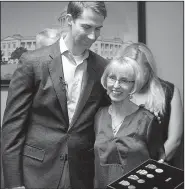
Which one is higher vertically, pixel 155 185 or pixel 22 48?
pixel 22 48

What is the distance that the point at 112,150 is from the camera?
2.83 feet

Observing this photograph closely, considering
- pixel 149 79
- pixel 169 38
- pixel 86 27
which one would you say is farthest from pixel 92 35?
pixel 169 38

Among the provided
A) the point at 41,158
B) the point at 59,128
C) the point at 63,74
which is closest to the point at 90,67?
the point at 63,74

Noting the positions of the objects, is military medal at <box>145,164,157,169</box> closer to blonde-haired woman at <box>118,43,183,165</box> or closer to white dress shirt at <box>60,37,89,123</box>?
blonde-haired woman at <box>118,43,183,165</box>

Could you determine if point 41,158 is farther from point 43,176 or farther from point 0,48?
point 0,48

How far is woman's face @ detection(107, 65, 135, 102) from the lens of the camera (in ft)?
2.75

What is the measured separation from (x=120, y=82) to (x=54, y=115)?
25cm

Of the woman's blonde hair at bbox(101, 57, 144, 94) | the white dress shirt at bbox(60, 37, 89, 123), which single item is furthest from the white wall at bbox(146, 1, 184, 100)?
the white dress shirt at bbox(60, 37, 89, 123)

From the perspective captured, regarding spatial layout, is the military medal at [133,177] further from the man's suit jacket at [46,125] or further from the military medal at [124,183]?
the man's suit jacket at [46,125]

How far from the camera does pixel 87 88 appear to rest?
91 cm

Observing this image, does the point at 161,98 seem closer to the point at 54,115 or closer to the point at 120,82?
the point at 120,82

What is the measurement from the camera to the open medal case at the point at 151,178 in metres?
0.76

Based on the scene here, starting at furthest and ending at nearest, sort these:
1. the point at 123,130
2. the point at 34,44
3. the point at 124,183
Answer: the point at 34,44
the point at 123,130
the point at 124,183

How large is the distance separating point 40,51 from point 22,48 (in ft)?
0.57
